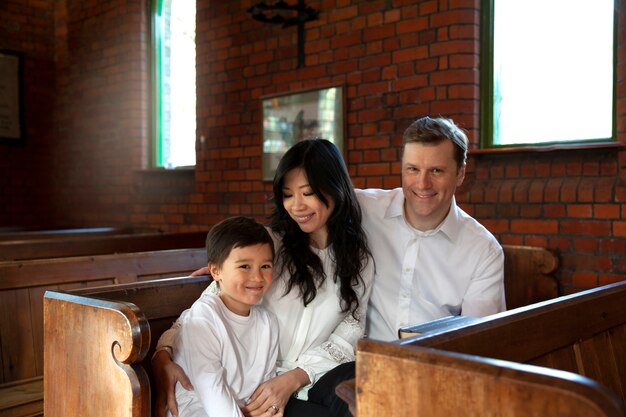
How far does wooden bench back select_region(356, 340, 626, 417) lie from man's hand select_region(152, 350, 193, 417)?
780 millimetres

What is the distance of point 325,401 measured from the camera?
1.92 m

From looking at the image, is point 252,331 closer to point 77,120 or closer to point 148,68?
point 148,68

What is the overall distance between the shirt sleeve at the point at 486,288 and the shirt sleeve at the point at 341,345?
33cm

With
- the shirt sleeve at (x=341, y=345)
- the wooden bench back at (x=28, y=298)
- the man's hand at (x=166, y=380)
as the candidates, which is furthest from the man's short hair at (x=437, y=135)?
the wooden bench back at (x=28, y=298)

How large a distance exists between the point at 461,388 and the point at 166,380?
3.34ft

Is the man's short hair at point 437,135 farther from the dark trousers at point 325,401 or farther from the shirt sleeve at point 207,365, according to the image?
the shirt sleeve at point 207,365

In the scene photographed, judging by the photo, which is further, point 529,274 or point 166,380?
point 529,274

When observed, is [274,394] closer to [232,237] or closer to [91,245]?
[232,237]

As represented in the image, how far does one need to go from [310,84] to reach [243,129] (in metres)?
0.72

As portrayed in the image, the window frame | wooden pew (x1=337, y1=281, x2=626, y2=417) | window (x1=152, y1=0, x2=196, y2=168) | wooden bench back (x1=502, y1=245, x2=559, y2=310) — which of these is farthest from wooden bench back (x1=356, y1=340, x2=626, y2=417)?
the window frame

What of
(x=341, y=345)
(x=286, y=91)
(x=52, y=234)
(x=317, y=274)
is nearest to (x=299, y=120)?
(x=286, y=91)

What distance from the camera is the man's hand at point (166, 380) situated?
1817 mm

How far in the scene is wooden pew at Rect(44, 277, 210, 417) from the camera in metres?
1.67

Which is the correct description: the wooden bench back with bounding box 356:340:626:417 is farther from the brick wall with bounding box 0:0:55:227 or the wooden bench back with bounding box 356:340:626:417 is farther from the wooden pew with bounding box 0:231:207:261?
the brick wall with bounding box 0:0:55:227
